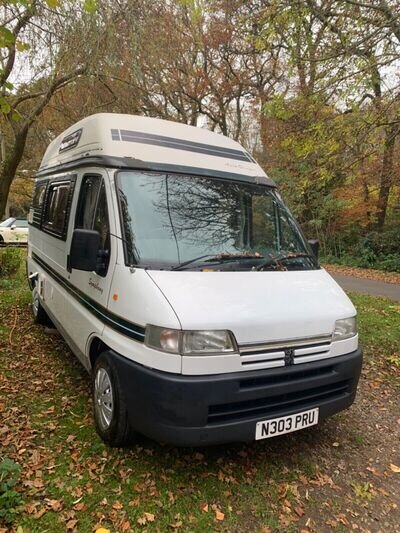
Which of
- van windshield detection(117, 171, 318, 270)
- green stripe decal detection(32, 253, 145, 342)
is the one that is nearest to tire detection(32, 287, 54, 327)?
green stripe decal detection(32, 253, 145, 342)

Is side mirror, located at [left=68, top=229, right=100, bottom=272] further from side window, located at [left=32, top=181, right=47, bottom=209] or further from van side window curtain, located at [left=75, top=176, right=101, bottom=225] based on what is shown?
side window, located at [left=32, top=181, right=47, bottom=209]

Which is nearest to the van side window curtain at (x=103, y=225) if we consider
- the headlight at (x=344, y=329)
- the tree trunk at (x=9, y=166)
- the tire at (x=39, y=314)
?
the headlight at (x=344, y=329)

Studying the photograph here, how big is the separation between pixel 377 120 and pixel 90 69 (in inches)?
204

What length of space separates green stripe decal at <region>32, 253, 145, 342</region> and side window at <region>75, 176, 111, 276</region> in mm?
338

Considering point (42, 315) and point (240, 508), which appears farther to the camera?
point (42, 315)

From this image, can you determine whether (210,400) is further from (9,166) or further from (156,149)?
(9,166)

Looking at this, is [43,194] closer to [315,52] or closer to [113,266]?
[113,266]

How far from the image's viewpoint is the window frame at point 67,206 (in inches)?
181

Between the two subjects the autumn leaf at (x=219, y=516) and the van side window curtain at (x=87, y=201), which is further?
the van side window curtain at (x=87, y=201)

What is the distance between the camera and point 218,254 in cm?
344

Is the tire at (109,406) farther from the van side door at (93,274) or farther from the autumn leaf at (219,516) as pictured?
the autumn leaf at (219,516)

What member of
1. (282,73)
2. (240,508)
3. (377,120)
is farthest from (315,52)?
(282,73)

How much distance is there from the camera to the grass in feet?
8.82

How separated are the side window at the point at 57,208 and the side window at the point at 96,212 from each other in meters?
0.49
